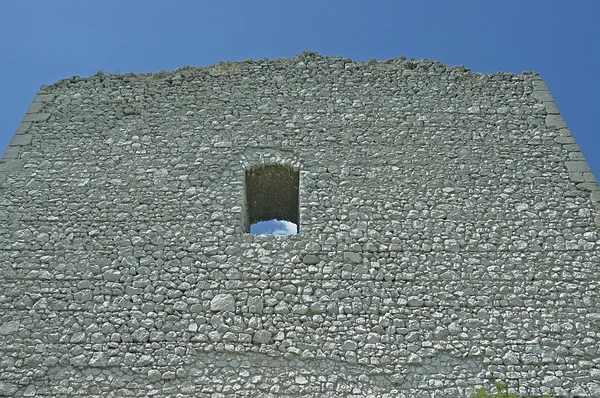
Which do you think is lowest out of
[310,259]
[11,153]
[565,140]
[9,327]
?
[9,327]

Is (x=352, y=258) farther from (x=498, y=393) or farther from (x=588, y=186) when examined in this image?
(x=588, y=186)

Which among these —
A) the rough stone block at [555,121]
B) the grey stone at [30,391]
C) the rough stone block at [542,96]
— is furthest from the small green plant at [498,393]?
the grey stone at [30,391]

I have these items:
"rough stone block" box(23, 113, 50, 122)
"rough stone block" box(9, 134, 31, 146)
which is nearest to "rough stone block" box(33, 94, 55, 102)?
"rough stone block" box(23, 113, 50, 122)

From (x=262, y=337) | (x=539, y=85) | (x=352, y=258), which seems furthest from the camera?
(x=539, y=85)

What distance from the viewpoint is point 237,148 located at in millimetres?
8508

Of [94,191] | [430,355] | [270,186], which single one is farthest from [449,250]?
[94,191]

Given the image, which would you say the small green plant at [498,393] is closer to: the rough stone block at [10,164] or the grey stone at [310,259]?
the grey stone at [310,259]

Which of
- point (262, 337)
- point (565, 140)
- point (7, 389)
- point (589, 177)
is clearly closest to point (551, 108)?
point (565, 140)

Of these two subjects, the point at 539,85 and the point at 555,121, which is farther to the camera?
the point at 539,85

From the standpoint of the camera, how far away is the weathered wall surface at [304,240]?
22.6 ft

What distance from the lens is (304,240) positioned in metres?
7.73

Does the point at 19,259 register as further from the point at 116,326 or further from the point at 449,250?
the point at 449,250

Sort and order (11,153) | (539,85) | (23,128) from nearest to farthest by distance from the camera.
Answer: (11,153) < (23,128) < (539,85)

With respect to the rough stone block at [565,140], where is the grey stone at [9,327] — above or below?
below
